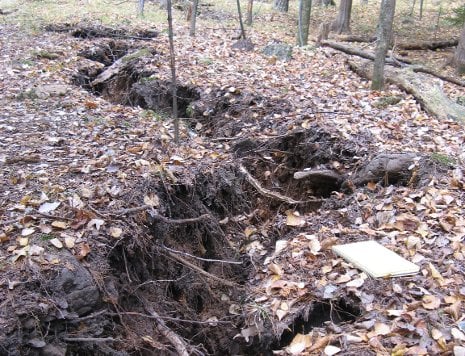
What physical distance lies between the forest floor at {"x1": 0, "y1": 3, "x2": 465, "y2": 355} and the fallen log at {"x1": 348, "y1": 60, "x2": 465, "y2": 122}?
245 mm

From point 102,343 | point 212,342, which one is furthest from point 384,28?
point 102,343

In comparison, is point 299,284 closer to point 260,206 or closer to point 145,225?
point 145,225

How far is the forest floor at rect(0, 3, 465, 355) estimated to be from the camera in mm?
3084

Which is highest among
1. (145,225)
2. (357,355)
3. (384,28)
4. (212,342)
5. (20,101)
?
(384,28)

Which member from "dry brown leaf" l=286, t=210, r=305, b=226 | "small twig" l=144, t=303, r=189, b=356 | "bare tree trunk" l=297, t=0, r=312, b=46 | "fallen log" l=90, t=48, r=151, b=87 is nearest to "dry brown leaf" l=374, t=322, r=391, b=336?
"small twig" l=144, t=303, r=189, b=356

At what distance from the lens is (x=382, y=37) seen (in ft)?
23.8

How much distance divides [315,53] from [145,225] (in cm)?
753

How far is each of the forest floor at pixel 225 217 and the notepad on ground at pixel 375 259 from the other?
9 cm

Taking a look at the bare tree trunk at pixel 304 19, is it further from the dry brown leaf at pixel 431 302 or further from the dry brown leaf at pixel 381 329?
the dry brown leaf at pixel 381 329

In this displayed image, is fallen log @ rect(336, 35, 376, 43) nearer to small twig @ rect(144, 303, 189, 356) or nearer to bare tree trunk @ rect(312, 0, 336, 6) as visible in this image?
bare tree trunk @ rect(312, 0, 336, 6)

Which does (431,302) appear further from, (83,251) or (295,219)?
(83,251)

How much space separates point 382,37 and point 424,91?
1.16 metres

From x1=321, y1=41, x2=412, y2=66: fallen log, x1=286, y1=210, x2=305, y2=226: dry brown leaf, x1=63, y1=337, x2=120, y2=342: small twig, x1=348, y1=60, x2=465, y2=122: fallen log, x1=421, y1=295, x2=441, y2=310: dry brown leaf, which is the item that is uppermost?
x1=321, y1=41, x2=412, y2=66: fallen log

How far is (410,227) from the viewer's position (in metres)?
4.00
